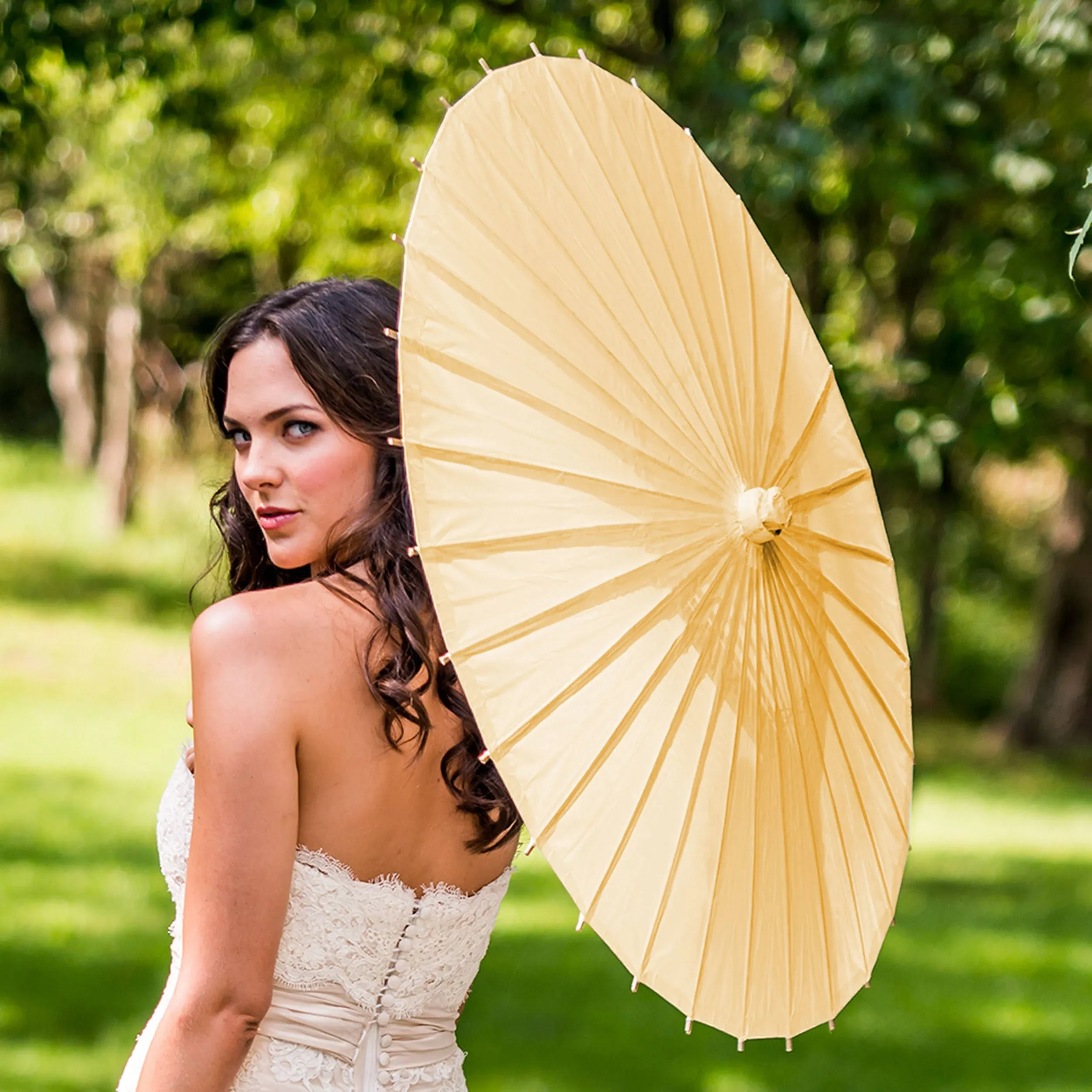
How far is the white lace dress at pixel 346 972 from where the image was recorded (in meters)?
1.91

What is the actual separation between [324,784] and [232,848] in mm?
127

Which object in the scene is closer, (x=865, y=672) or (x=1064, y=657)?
(x=865, y=672)

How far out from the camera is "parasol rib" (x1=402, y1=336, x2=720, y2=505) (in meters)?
1.73

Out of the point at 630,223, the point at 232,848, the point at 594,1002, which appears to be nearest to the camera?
the point at 232,848

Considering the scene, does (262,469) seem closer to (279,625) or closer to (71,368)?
(279,625)

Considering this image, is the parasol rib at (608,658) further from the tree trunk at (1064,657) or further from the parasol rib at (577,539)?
the tree trunk at (1064,657)

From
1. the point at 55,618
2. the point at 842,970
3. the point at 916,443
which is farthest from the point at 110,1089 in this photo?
the point at 55,618

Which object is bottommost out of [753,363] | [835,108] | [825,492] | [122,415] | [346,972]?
[346,972]

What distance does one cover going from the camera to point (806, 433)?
2.18 metres

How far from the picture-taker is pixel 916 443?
4.82m

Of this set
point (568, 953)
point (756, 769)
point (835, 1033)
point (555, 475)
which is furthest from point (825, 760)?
point (568, 953)

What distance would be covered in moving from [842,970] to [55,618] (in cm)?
1384

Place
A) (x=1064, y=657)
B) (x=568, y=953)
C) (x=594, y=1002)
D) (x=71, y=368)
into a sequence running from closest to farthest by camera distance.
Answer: (x=594, y=1002)
(x=568, y=953)
(x=1064, y=657)
(x=71, y=368)

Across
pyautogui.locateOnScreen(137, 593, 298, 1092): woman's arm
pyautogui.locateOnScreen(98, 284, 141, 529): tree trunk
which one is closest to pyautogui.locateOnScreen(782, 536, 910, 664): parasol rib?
pyautogui.locateOnScreen(137, 593, 298, 1092): woman's arm
